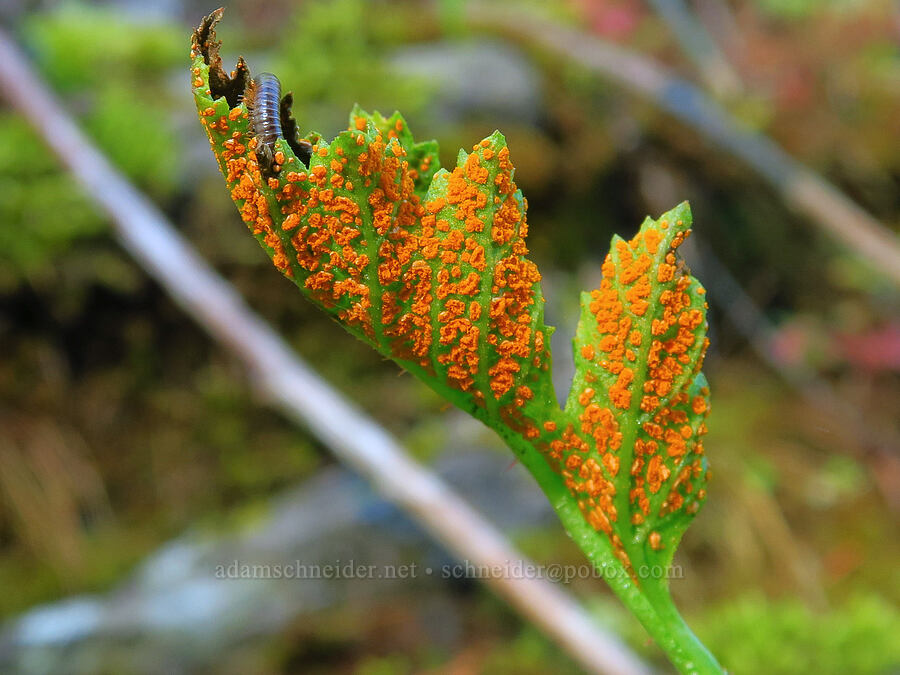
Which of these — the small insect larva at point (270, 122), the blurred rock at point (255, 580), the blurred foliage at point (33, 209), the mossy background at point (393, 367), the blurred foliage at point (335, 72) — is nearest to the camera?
the small insect larva at point (270, 122)

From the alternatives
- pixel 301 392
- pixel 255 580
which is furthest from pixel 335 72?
pixel 255 580

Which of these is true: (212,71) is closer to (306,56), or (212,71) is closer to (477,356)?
(477,356)

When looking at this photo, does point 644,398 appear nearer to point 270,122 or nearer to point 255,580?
point 270,122

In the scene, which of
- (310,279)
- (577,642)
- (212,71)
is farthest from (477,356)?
(577,642)

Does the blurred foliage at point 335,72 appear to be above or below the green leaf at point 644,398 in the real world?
above

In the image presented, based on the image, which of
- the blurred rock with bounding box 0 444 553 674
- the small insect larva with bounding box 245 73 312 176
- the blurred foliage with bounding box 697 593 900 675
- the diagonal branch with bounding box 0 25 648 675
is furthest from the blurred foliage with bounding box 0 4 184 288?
the small insect larva with bounding box 245 73 312 176

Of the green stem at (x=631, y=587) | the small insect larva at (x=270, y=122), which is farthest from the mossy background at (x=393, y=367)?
the small insect larva at (x=270, y=122)

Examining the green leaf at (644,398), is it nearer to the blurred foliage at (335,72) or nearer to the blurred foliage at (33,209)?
the blurred foliage at (33,209)
